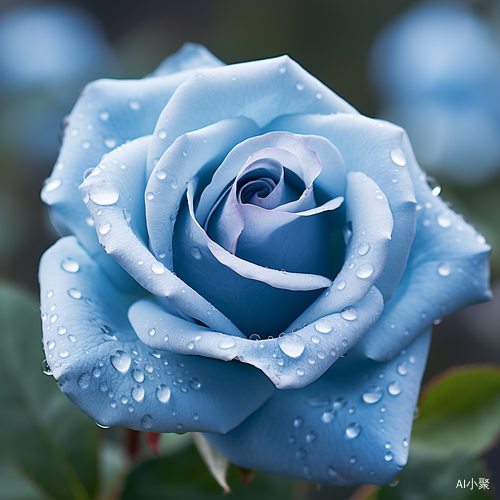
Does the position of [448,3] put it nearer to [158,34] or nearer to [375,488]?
[158,34]

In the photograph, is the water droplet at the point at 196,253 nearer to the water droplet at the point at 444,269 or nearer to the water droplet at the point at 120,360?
the water droplet at the point at 120,360

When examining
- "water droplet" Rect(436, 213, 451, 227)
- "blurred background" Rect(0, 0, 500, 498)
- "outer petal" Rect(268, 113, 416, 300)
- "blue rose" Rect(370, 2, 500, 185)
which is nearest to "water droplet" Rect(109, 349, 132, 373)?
"outer petal" Rect(268, 113, 416, 300)

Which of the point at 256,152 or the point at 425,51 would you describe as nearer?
the point at 256,152

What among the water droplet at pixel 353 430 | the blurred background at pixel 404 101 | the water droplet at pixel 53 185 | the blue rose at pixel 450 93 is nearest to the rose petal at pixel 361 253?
the water droplet at pixel 353 430

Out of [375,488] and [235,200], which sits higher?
[235,200]

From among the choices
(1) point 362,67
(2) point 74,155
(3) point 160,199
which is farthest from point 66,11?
(3) point 160,199

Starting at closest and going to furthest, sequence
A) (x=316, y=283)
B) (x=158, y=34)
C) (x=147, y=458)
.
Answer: (x=316, y=283), (x=147, y=458), (x=158, y=34)
